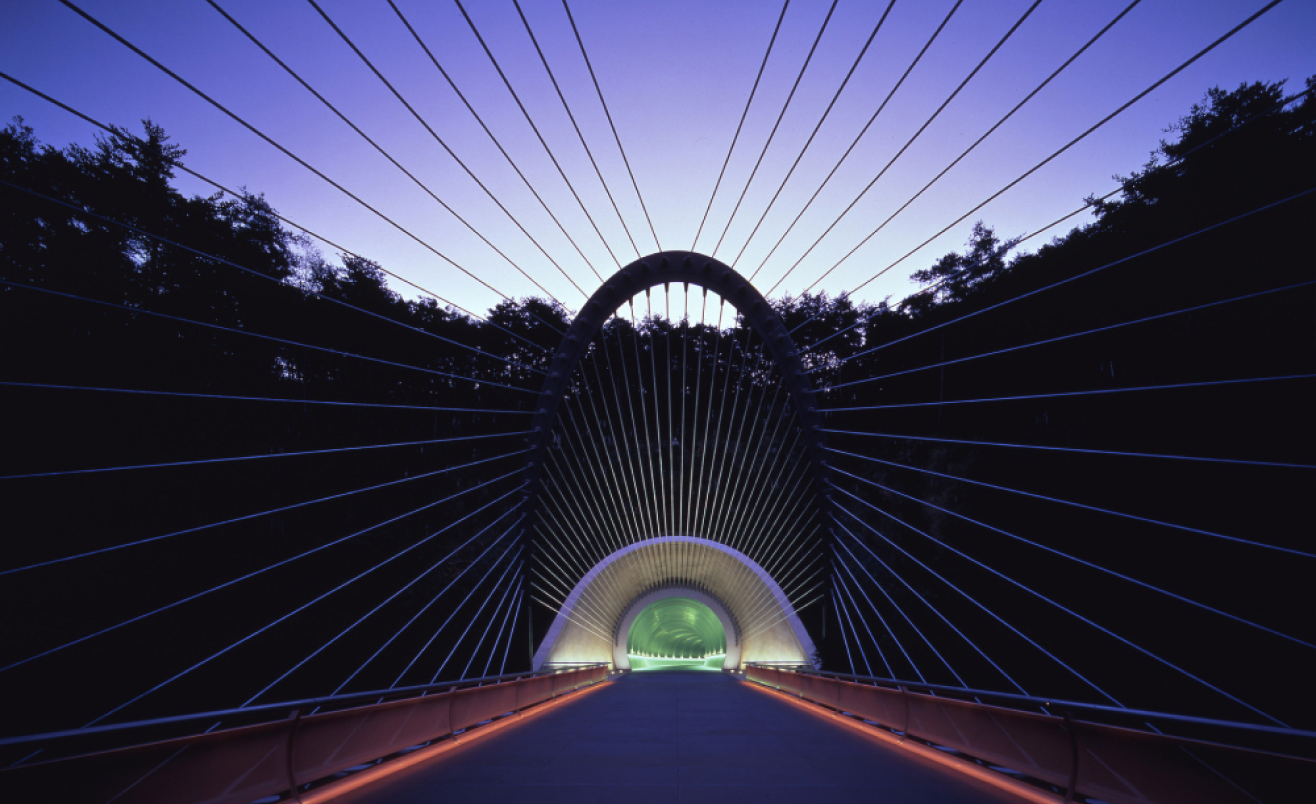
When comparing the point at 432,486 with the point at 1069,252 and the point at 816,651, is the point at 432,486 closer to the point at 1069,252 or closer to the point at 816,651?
the point at 816,651

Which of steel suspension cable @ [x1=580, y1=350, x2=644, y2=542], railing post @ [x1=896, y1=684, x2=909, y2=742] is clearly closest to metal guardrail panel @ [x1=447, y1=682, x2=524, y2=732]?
railing post @ [x1=896, y1=684, x2=909, y2=742]

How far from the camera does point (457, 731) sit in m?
5.97

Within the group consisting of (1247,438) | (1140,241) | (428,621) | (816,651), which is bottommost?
(428,621)

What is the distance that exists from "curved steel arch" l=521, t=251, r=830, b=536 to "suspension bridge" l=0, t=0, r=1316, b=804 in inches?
3.3

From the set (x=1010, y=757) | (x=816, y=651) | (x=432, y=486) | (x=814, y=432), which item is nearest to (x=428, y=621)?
(x=432, y=486)

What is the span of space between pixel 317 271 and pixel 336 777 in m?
23.7

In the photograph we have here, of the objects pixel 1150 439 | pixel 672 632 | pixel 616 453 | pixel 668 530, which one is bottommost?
pixel 672 632

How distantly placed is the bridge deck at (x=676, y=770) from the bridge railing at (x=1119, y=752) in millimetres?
378

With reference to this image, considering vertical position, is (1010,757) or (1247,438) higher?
(1247,438)

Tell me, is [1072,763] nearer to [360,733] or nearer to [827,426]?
[360,733]

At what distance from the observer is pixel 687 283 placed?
13.5m

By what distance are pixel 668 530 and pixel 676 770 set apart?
22.5 meters

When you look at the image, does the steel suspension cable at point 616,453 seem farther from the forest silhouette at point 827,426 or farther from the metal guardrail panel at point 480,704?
the metal guardrail panel at point 480,704

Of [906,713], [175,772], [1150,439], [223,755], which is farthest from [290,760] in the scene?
[1150,439]
